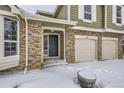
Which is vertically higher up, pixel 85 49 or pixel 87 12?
pixel 87 12

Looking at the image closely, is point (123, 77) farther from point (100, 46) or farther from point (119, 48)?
point (119, 48)

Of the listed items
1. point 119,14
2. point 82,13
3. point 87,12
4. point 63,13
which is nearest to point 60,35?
point 63,13

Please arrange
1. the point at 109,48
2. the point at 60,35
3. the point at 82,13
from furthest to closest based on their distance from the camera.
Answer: the point at 109,48 → the point at 82,13 → the point at 60,35

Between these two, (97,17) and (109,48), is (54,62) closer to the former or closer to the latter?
(97,17)

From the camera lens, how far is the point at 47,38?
40.1 ft

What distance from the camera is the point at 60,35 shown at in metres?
12.1

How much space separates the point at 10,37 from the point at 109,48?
1014 cm

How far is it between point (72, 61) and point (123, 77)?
4561 mm

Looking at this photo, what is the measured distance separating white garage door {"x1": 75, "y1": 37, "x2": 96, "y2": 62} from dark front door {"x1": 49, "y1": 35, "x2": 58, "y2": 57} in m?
1.59

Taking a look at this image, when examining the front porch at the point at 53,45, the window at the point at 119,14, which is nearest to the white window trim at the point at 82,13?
the front porch at the point at 53,45

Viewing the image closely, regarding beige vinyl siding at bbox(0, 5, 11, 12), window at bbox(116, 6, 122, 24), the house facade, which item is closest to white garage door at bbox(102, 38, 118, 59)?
the house facade

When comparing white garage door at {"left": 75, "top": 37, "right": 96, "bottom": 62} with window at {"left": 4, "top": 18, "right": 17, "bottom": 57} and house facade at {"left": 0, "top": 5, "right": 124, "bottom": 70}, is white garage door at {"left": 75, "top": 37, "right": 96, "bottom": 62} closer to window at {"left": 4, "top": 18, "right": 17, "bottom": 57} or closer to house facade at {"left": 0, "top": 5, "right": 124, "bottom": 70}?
house facade at {"left": 0, "top": 5, "right": 124, "bottom": 70}

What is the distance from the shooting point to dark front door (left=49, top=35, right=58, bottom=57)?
12383 mm

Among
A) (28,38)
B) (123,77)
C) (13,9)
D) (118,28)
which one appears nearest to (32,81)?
(28,38)
